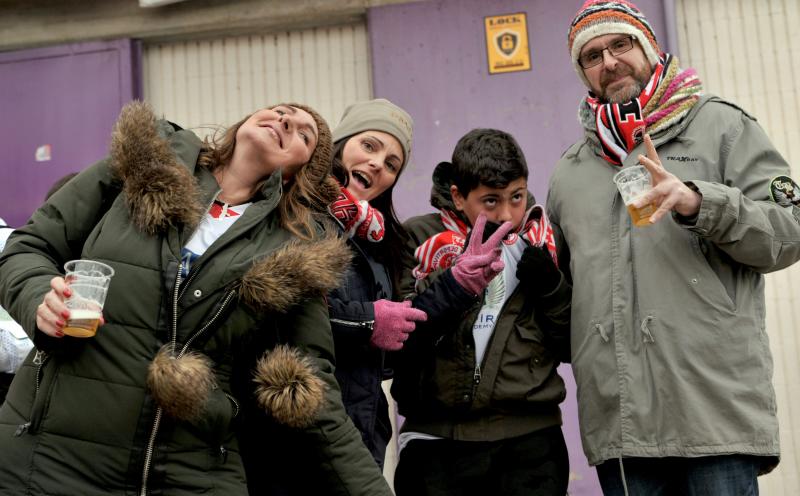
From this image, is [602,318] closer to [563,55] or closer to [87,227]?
[87,227]

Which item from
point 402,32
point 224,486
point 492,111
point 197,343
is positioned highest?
point 402,32

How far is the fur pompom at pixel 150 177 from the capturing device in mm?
2285

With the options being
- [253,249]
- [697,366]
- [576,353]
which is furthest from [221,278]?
[697,366]

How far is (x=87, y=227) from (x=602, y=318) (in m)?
1.49

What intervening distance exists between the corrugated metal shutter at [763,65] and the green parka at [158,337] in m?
3.59

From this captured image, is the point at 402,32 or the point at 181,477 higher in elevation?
the point at 402,32

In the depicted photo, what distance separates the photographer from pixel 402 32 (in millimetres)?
5457

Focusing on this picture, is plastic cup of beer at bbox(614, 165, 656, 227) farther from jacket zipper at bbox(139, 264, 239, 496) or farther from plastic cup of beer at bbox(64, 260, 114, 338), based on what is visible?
plastic cup of beer at bbox(64, 260, 114, 338)

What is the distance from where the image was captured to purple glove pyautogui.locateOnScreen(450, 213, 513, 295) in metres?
2.77

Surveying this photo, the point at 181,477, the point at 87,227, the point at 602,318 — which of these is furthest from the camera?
the point at 602,318

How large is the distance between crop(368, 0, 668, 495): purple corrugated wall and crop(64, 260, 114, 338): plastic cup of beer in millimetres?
3265

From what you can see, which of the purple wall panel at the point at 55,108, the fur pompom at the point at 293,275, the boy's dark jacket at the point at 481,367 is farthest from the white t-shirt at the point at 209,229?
the purple wall panel at the point at 55,108

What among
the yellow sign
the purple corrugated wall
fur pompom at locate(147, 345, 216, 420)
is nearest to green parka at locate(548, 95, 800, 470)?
fur pompom at locate(147, 345, 216, 420)

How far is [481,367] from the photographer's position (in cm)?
284
